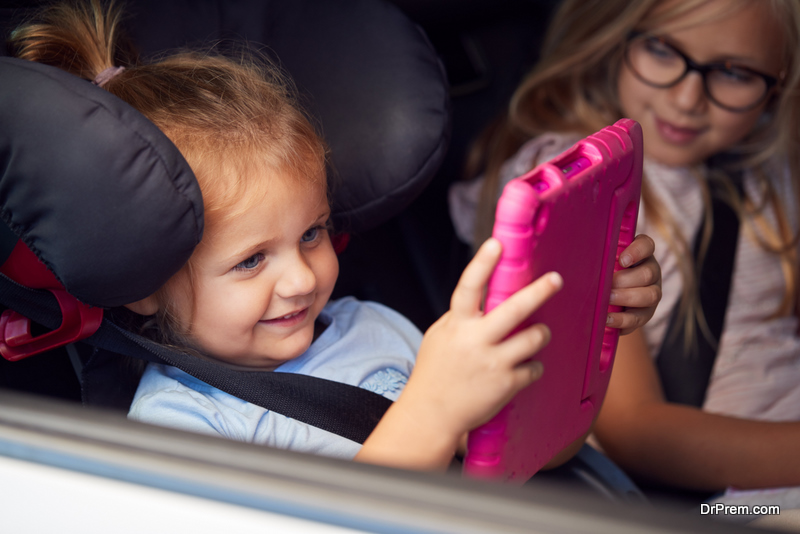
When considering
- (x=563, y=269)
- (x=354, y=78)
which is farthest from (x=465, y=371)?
(x=354, y=78)

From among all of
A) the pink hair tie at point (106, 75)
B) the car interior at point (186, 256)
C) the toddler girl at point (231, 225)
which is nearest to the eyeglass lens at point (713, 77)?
the car interior at point (186, 256)

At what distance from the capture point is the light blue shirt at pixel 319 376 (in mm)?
881

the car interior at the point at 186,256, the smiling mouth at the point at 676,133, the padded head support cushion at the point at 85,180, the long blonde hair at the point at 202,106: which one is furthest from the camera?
the smiling mouth at the point at 676,133

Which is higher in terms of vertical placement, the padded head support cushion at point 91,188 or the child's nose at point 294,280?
the padded head support cushion at point 91,188

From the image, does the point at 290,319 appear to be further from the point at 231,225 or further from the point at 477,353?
the point at 477,353

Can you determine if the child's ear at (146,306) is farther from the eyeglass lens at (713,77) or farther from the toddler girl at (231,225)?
the eyeglass lens at (713,77)

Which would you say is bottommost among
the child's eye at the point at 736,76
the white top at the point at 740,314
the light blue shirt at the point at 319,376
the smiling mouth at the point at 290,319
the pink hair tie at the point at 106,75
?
the white top at the point at 740,314

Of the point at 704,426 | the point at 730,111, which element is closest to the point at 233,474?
the point at 704,426

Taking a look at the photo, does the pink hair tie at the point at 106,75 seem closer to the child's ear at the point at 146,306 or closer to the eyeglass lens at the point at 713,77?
the child's ear at the point at 146,306

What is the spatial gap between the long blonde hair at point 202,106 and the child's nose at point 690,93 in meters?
0.82

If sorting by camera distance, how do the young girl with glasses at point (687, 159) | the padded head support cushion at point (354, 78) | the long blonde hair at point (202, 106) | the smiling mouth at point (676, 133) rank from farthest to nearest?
the smiling mouth at point (676, 133) < the young girl with glasses at point (687, 159) < the padded head support cushion at point (354, 78) < the long blonde hair at point (202, 106)

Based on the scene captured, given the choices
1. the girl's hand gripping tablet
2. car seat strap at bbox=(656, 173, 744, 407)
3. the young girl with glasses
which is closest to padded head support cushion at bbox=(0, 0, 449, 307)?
the girl's hand gripping tablet

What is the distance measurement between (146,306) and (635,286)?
2.08 feet

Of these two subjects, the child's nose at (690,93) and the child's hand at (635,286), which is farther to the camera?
the child's nose at (690,93)
